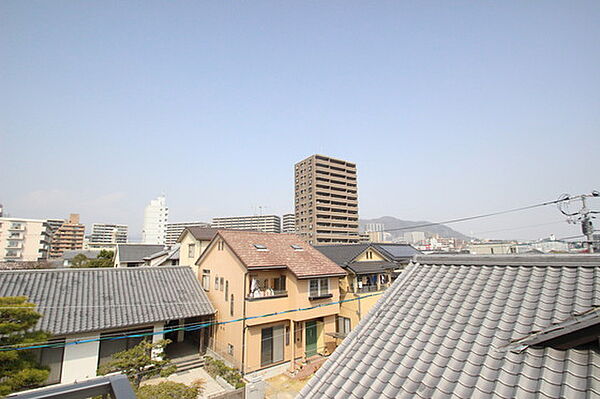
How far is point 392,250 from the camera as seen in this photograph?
87.3ft

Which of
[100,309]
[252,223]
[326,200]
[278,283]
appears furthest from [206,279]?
[252,223]

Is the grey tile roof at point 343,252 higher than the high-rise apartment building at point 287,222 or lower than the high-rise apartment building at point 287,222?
lower

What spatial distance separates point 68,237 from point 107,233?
4013 cm

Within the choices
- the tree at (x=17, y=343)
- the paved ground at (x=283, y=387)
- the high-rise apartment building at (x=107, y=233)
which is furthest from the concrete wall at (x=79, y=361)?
the high-rise apartment building at (x=107, y=233)

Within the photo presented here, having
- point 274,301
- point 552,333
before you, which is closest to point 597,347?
point 552,333

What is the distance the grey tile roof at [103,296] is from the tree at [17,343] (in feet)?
16.2

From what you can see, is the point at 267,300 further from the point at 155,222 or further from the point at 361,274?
the point at 155,222

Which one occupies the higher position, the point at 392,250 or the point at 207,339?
the point at 392,250

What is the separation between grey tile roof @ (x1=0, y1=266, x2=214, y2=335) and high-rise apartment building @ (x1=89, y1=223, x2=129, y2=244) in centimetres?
12203

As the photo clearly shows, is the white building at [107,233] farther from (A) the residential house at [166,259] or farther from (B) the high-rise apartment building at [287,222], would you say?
(A) the residential house at [166,259]

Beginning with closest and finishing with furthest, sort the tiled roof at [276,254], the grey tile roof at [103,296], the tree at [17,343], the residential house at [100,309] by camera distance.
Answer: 1. the tree at [17,343]
2. the residential house at [100,309]
3. the grey tile roof at [103,296]
4. the tiled roof at [276,254]

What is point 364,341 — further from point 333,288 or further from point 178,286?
point 178,286

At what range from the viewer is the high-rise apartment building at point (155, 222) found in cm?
11814

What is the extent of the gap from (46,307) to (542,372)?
61.6 feet
